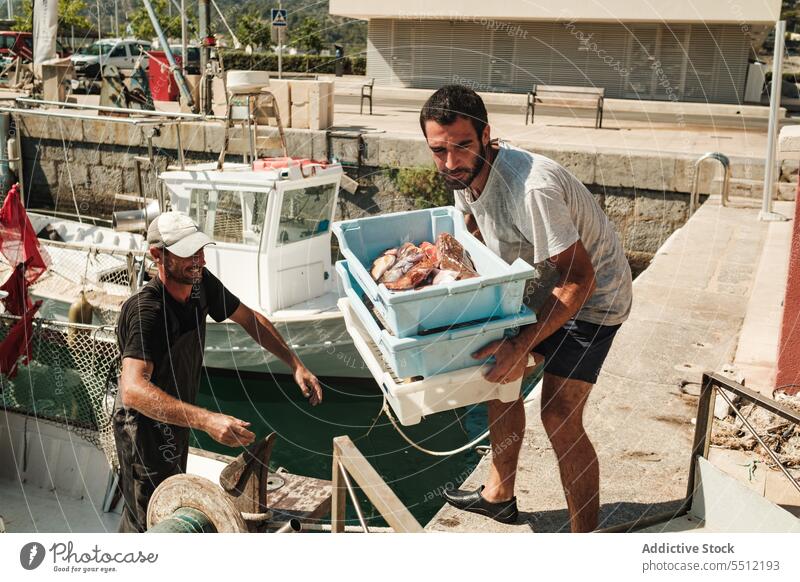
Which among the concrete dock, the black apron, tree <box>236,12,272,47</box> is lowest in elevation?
the concrete dock

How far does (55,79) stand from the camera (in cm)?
1306

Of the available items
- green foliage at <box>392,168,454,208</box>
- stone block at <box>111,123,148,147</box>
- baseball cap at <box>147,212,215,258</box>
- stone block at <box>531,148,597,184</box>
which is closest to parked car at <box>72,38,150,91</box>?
stone block at <box>111,123,148,147</box>

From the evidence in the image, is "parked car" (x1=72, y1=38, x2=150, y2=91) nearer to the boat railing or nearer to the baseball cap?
the baseball cap

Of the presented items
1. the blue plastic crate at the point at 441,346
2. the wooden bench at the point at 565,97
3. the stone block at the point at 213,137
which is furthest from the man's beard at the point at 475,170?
the wooden bench at the point at 565,97

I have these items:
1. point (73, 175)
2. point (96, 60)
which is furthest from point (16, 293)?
point (96, 60)

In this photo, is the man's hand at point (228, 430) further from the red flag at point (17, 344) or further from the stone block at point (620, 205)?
the stone block at point (620, 205)

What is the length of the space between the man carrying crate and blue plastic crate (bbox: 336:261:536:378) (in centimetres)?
4

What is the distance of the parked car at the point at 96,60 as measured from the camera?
59.4 feet

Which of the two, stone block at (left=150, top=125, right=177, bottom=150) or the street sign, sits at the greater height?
the street sign

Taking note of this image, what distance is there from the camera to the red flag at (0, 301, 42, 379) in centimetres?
480

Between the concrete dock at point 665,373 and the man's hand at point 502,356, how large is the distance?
66 cm
